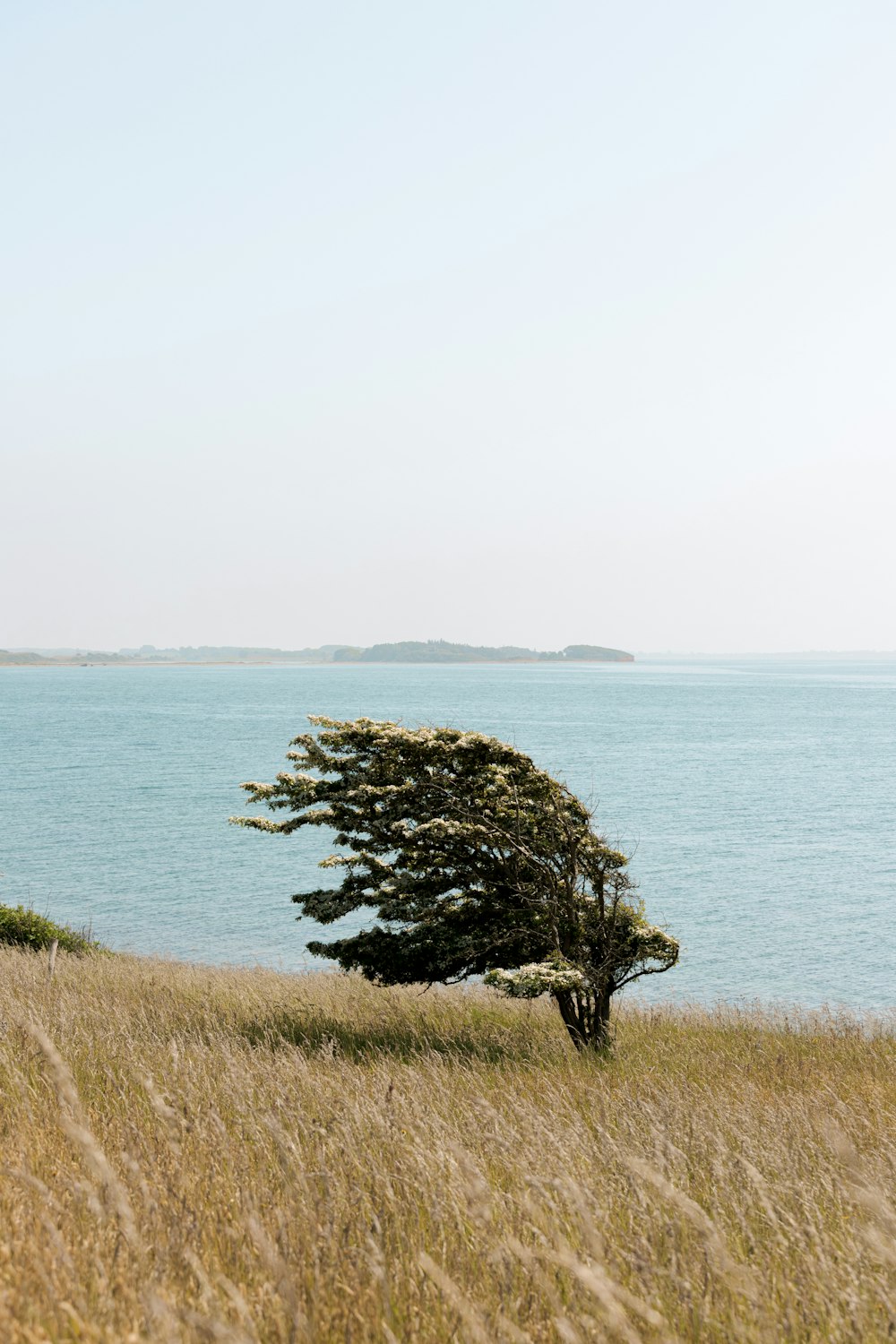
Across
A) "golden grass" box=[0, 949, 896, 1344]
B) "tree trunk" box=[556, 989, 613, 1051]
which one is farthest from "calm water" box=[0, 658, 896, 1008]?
"golden grass" box=[0, 949, 896, 1344]

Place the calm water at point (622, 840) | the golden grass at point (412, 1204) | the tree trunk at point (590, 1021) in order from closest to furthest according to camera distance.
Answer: the golden grass at point (412, 1204), the tree trunk at point (590, 1021), the calm water at point (622, 840)

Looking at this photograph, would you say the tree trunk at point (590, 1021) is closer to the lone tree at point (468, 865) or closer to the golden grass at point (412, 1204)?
the lone tree at point (468, 865)

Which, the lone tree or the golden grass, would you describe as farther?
the lone tree

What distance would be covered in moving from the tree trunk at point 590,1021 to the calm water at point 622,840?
15.9m

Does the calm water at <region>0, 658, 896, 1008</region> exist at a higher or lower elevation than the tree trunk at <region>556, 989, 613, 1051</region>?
lower

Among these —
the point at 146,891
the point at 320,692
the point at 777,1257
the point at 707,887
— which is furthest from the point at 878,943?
the point at 320,692

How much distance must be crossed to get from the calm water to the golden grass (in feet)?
71.4

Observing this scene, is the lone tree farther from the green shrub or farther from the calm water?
the calm water

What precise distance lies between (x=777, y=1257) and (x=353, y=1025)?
30.8 feet

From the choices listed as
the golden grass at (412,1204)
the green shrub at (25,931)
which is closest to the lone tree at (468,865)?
the golden grass at (412,1204)

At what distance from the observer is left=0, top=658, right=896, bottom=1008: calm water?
31672 mm

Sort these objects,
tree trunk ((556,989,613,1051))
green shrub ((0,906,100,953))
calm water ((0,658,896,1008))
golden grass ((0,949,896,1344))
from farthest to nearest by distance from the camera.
→ calm water ((0,658,896,1008)) → green shrub ((0,906,100,953)) → tree trunk ((556,989,613,1051)) → golden grass ((0,949,896,1344))

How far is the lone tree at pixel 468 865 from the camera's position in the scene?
→ 12.0 metres

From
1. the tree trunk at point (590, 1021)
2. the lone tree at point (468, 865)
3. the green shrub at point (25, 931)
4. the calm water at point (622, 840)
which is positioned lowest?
the calm water at point (622, 840)
